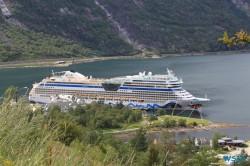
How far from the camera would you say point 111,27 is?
108 m

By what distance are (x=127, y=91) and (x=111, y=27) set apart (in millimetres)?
72896

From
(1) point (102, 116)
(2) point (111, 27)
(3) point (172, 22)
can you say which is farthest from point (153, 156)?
(3) point (172, 22)

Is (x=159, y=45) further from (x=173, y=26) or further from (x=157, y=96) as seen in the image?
(x=157, y=96)

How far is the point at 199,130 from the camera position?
24469 mm

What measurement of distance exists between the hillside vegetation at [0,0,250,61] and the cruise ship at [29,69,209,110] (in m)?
37.6

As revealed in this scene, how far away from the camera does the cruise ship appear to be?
3450 centimetres

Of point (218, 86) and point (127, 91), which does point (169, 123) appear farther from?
point (218, 86)

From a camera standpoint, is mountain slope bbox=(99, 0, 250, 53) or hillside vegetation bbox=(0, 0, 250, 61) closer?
hillside vegetation bbox=(0, 0, 250, 61)

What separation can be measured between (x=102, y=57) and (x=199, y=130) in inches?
2426

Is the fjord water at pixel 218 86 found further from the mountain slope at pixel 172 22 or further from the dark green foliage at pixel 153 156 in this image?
the mountain slope at pixel 172 22

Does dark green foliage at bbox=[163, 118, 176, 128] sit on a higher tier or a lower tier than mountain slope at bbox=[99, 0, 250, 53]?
lower

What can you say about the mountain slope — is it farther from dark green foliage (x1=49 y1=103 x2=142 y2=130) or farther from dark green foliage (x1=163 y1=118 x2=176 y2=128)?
dark green foliage (x1=163 y1=118 x2=176 y2=128)

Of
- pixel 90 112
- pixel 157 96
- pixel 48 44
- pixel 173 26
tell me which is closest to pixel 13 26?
pixel 48 44

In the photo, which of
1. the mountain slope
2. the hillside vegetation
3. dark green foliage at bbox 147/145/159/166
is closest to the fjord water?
dark green foliage at bbox 147/145/159/166
